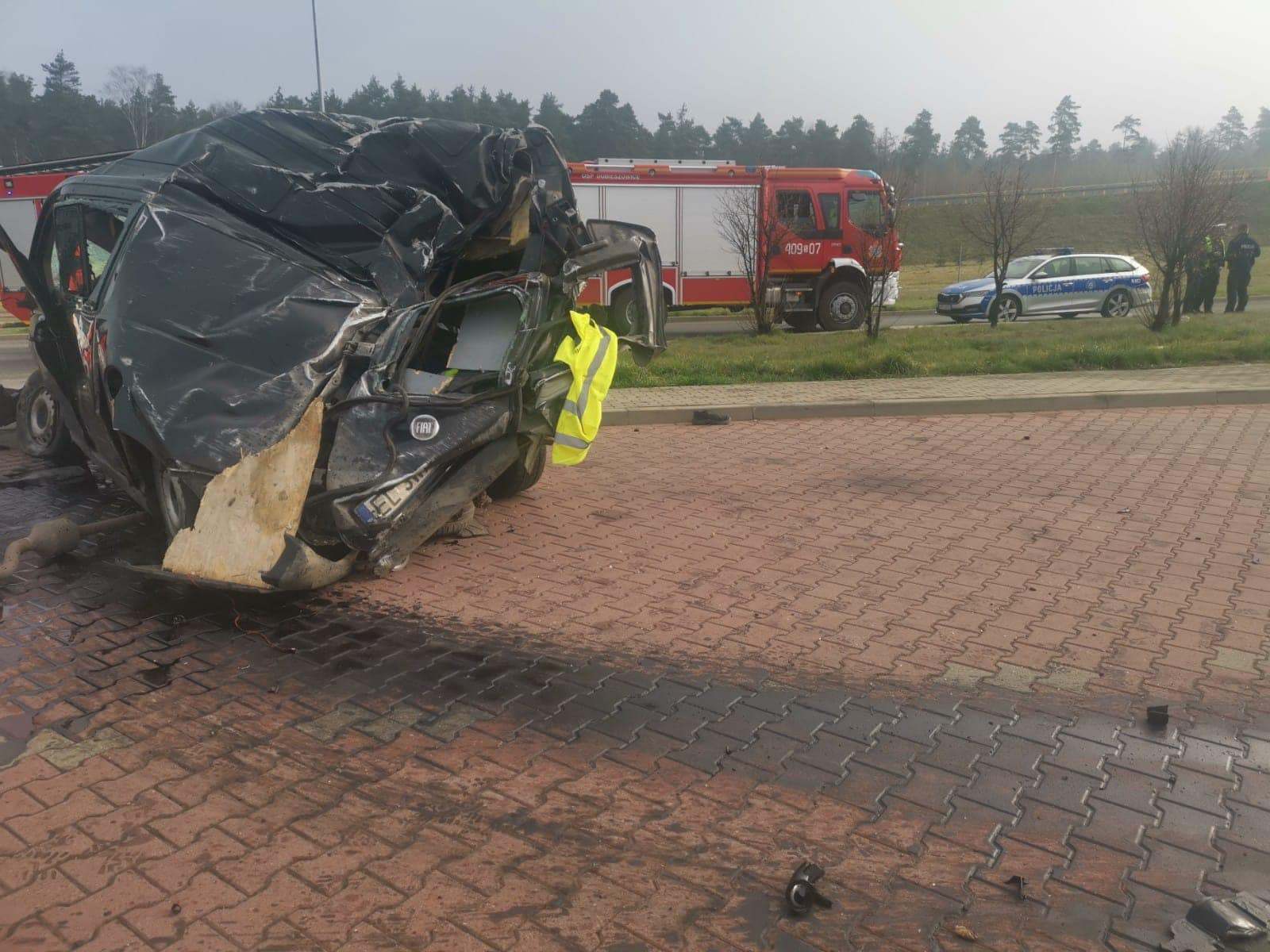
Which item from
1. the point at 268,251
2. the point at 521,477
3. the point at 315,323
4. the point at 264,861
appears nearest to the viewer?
the point at 264,861

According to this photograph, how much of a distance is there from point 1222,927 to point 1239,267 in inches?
791

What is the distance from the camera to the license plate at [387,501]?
480cm

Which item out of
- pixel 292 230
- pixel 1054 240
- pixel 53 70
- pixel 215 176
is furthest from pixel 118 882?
pixel 53 70

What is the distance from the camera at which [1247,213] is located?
52.9m

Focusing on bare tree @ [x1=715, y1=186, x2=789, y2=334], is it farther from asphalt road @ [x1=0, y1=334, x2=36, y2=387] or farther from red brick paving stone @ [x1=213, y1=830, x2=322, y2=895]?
red brick paving stone @ [x1=213, y1=830, x2=322, y2=895]

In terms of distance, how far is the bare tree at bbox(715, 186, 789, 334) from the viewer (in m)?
18.7

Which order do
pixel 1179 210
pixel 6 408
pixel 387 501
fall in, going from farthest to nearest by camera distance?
pixel 1179 210 < pixel 6 408 < pixel 387 501

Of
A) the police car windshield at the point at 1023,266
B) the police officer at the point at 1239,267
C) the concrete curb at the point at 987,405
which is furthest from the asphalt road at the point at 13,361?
the police officer at the point at 1239,267

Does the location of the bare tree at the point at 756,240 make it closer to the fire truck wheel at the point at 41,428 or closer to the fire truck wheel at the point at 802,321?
the fire truck wheel at the point at 802,321

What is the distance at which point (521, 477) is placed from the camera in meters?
7.23

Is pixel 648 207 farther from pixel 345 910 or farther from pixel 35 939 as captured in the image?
pixel 35 939

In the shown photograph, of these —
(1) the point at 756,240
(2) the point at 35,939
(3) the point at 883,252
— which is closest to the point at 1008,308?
(1) the point at 756,240

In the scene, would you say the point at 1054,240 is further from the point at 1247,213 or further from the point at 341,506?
the point at 341,506

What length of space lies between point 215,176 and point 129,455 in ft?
6.20
